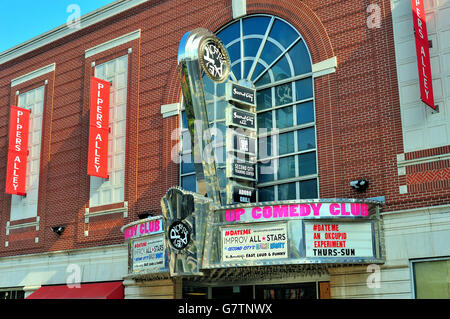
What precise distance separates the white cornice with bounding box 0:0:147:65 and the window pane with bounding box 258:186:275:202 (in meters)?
9.65

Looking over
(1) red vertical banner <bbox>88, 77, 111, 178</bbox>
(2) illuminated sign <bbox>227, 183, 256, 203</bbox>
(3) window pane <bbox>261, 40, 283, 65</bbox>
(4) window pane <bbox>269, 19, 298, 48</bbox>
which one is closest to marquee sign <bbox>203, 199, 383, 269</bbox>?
(2) illuminated sign <bbox>227, 183, 256, 203</bbox>

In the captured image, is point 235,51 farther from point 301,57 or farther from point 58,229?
point 58,229

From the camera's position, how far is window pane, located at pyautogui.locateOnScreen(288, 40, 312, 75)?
17383 millimetres

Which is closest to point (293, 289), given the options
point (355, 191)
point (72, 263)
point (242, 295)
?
point (242, 295)

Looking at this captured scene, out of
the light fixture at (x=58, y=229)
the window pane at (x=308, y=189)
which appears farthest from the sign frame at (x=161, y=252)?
the light fixture at (x=58, y=229)

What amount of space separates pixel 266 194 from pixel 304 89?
332 cm

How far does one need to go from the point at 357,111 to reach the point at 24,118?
1554 cm

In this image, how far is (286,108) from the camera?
688 inches

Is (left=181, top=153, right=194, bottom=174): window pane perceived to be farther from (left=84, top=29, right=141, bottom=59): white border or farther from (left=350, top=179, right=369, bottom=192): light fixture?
(left=350, top=179, right=369, bottom=192): light fixture

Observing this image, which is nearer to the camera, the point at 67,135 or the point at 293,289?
the point at 293,289

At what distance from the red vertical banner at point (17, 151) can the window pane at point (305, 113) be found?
13.3 metres

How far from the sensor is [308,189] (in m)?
16.4
